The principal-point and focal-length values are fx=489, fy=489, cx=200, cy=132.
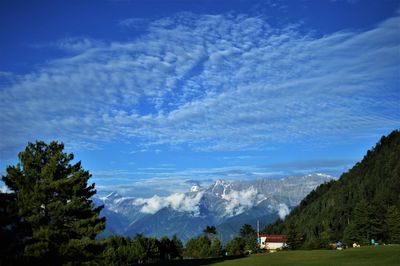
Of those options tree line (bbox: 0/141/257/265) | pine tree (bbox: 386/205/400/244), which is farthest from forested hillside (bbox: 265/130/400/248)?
tree line (bbox: 0/141/257/265)

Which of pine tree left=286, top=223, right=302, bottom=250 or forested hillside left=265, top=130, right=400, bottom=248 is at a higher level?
forested hillside left=265, top=130, right=400, bottom=248

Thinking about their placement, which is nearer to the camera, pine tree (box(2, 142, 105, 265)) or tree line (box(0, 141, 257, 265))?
tree line (box(0, 141, 257, 265))

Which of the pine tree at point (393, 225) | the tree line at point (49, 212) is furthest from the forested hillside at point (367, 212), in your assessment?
the tree line at point (49, 212)

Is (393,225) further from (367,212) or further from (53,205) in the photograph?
(53,205)

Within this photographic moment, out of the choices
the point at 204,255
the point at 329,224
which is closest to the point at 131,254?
the point at 204,255

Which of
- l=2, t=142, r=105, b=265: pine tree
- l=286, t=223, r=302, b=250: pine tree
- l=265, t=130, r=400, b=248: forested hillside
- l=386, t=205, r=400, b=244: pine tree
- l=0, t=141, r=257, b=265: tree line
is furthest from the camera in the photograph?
l=286, t=223, r=302, b=250: pine tree

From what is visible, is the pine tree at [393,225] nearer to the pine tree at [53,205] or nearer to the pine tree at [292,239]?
the pine tree at [292,239]

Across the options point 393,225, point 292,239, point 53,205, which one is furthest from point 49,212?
point 292,239

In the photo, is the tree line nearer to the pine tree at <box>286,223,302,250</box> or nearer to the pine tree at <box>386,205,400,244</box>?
the pine tree at <box>386,205,400,244</box>

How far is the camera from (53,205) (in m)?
49.0

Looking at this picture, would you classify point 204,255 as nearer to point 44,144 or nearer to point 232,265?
point 232,265

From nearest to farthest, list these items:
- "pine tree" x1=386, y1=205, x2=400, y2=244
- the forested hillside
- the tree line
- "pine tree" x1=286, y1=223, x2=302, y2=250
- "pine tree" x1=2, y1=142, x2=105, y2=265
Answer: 1. the tree line
2. "pine tree" x1=2, y1=142, x2=105, y2=265
3. "pine tree" x1=386, y1=205, x2=400, y2=244
4. the forested hillside
5. "pine tree" x1=286, y1=223, x2=302, y2=250

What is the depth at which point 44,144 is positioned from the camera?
51.1 metres

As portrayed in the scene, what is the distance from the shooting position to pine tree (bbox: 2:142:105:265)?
46844mm
